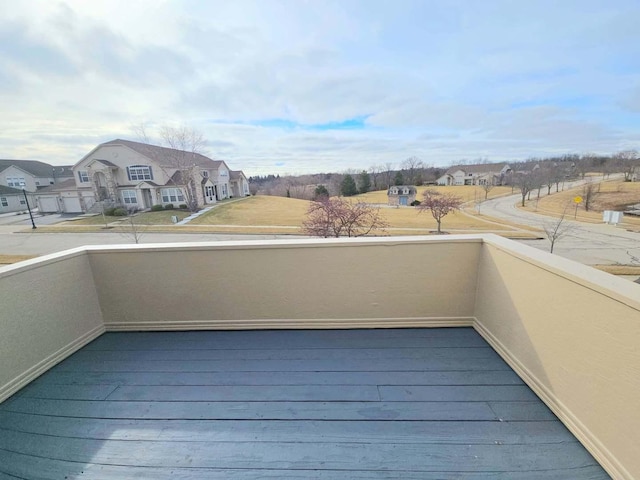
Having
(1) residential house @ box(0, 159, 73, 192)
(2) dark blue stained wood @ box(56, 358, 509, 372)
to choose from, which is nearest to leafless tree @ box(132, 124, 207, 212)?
(1) residential house @ box(0, 159, 73, 192)

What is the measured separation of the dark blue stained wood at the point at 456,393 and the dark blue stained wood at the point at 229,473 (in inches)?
14.4

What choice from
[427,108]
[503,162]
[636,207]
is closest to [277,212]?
[427,108]

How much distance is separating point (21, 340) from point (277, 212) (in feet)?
77.5

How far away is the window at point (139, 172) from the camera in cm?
2256

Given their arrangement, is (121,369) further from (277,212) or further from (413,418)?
(277,212)

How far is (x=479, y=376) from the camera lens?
1537 millimetres

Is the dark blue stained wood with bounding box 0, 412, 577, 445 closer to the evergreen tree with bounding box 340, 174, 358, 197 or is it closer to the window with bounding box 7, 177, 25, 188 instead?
the evergreen tree with bounding box 340, 174, 358, 197

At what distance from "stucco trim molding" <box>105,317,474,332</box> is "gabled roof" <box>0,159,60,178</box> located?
4012 cm

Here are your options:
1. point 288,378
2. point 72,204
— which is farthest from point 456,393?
point 72,204

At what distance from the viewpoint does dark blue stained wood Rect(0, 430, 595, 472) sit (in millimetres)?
→ 1047

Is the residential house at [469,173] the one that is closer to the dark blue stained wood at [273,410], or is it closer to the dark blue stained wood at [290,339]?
the dark blue stained wood at [290,339]

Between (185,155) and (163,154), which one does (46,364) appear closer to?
(163,154)

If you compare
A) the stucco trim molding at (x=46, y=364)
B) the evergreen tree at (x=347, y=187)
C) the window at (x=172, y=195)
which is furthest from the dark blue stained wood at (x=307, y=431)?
the evergreen tree at (x=347, y=187)

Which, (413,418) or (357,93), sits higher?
(357,93)
